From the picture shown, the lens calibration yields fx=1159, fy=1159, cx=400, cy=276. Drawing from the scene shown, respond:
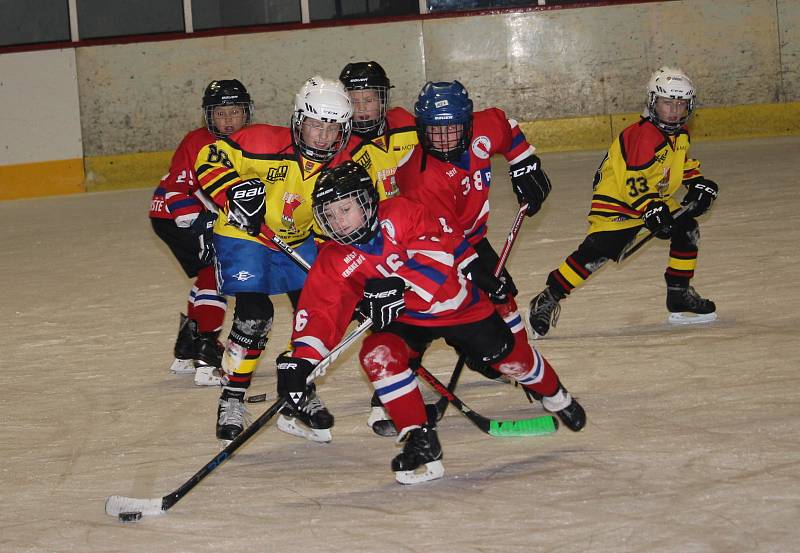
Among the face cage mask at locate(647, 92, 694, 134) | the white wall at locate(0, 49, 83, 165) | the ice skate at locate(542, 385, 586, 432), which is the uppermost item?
the white wall at locate(0, 49, 83, 165)

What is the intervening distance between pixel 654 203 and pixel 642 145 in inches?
10.4

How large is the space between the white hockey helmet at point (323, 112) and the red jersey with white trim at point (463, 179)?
393 millimetres

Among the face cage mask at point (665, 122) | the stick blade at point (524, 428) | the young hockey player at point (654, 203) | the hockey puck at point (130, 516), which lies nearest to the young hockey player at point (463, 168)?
the stick blade at point (524, 428)

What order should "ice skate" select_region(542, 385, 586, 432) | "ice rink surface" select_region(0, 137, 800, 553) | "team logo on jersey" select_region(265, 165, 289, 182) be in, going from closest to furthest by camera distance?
"ice rink surface" select_region(0, 137, 800, 553) → "ice skate" select_region(542, 385, 586, 432) → "team logo on jersey" select_region(265, 165, 289, 182)

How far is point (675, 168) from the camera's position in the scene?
487 cm

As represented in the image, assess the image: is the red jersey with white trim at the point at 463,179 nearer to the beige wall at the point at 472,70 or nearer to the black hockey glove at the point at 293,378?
the black hockey glove at the point at 293,378

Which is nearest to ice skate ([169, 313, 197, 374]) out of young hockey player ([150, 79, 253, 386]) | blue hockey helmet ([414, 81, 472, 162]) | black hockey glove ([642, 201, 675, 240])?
young hockey player ([150, 79, 253, 386])

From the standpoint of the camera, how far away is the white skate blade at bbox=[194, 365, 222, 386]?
448 cm

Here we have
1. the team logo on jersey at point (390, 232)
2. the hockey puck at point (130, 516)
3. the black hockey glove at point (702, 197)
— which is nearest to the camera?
the hockey puck at point (130, 516)

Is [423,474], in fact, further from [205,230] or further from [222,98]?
[222,98]

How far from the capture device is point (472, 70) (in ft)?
35.9

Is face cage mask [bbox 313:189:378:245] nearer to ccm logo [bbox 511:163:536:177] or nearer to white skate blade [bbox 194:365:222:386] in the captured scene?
ccm logo [bbox 511:163:536:177]

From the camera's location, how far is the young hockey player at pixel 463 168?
3861 millimetres

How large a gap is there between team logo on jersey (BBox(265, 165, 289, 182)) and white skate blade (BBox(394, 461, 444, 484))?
1147 millimetres
